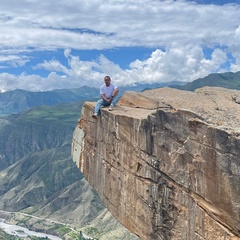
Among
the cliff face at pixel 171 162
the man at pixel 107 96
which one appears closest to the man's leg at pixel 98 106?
the man at pixel 107 96

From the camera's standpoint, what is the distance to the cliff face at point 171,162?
22.1m

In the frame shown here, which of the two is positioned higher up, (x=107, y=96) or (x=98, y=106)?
(x=107, y=96)

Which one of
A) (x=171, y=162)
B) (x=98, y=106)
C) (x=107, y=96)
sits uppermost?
(x=107, y=96)

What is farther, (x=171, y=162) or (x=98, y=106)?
(x=98, y=106)

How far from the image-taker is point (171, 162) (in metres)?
25.8

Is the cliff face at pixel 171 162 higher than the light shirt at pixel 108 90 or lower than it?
lower

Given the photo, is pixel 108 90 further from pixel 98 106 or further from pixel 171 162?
pixel 171 162

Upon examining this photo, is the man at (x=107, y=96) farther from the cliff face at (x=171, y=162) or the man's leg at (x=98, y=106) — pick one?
the cliff face at (x=171, y=162)

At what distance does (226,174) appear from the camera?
21594 mm

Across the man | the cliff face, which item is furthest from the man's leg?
the cliff face

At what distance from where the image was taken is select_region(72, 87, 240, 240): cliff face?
22062mm

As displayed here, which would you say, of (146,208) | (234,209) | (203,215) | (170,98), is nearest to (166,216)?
(146,208)

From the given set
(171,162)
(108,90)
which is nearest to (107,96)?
(108,90)

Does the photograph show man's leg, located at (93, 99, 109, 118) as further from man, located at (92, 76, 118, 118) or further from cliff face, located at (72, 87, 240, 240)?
cliff face, located at (72, 87, 240, 240)
